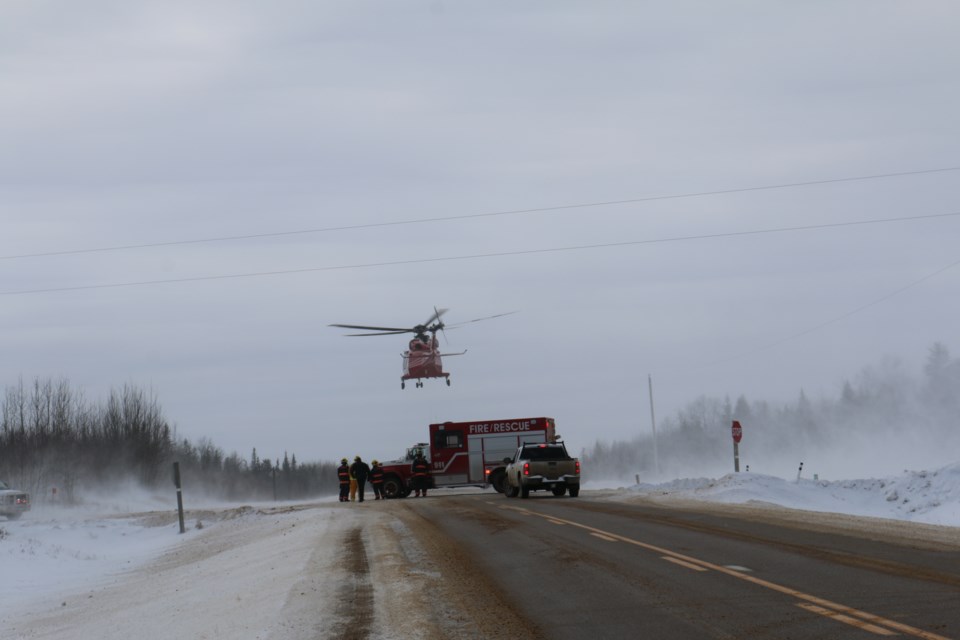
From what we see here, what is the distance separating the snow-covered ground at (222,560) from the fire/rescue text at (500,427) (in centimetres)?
577

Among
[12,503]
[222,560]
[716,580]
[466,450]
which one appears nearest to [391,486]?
[466,450]

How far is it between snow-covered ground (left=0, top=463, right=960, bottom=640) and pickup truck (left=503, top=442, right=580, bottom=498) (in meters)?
3.01

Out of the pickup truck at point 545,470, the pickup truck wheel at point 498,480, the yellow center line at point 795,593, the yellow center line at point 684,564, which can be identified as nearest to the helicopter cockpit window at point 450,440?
the pickup truck wheel at point 498,480

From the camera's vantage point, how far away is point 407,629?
9297mm

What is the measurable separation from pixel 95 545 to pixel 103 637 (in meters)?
22.0

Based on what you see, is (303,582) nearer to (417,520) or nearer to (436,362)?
(417,520)

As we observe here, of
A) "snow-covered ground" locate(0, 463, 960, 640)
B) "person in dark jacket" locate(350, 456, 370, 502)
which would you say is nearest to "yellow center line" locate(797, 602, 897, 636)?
"snow-covered ground" locate(0, 463, 960, 640)

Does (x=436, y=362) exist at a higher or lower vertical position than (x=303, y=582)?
higher

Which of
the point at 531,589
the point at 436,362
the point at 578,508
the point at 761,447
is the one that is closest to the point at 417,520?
the point at 578,508

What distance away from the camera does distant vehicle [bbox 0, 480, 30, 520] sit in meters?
41.1

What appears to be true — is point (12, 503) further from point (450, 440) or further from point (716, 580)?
point (716, 580)

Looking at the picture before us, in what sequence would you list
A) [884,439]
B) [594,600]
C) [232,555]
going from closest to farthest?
[594,600] < [232,555] < [884,439]

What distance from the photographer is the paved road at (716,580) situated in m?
8.76

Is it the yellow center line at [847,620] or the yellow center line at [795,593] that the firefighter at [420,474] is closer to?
the yellow center line at [795,593]
